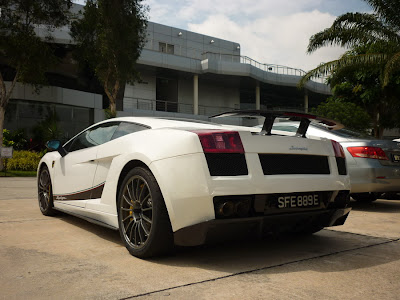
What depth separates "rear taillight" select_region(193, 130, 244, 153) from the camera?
313 centimetres

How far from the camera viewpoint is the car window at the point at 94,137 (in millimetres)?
4348

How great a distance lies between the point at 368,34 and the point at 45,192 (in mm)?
13679

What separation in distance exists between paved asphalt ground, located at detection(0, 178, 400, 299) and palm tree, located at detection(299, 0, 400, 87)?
39.4 feet

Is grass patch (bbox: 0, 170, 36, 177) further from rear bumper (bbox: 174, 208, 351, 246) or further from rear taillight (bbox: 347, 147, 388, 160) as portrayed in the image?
rear bumper (bbox: 174, 208, 351, 246)

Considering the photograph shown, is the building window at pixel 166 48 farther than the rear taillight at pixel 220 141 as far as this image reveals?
Yes

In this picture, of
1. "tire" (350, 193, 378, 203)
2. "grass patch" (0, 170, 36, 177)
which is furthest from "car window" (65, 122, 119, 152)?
"grass patch" (0, 170, 36, 177)

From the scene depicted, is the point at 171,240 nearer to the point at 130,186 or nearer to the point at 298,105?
the point at 130,186

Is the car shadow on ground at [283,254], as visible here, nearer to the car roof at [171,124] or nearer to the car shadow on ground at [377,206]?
the car roof at [171,124]

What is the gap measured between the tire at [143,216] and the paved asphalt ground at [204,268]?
12cm

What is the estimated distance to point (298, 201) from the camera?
3.37m

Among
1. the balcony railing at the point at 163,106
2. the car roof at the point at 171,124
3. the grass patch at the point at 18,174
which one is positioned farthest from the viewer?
the balcony railing at the point at 163,106

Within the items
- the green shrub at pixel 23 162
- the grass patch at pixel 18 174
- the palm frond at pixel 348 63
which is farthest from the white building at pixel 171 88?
the palm frond at pixel 348 63

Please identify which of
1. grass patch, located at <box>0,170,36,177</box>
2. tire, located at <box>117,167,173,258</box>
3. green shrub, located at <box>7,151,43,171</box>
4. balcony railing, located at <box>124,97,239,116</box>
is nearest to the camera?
tire, located at <box>117,167,173,258</box>

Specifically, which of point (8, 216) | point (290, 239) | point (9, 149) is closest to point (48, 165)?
point (8, 216)
